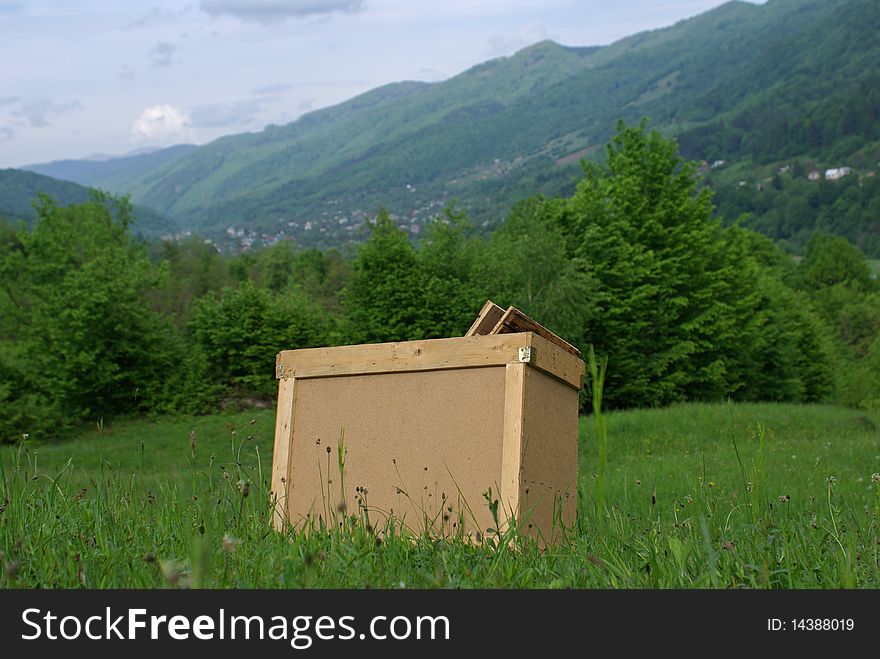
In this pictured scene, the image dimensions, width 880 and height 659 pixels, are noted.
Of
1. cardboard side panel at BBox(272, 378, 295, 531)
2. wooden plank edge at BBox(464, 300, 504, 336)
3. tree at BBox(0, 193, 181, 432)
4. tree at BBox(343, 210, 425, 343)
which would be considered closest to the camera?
cardboard side panel at BBox(272, 378, 295, 531)

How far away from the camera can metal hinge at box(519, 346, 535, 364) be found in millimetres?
5398

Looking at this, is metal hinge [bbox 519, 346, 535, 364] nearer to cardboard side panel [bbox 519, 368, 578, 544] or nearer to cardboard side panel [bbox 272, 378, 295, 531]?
cardboard side panel [bbox 519, 368, 578, 544]

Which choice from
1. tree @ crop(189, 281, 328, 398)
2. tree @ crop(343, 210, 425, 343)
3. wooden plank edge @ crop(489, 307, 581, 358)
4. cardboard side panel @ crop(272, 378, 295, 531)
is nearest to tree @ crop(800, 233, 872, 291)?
tree @ crop(189, 281, 328, 398)

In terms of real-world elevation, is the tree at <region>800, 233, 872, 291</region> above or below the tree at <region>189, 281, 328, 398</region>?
above

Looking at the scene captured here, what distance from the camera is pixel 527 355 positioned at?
17.7 feet

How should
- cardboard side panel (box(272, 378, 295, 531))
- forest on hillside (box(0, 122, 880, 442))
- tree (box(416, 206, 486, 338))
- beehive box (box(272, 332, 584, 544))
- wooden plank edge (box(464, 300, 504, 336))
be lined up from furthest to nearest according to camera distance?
tree (box(416, 206, 486, 338)) → forest on hillside (box(0, 122, 880, 442)) → wooden plank edge (box(464, 300, 504, 336)) → cardboard side panel (box(272, 378, 295, 531)) → beehive box (box(272, 332, 584, 544))

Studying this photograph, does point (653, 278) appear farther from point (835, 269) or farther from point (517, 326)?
point (835, 269)

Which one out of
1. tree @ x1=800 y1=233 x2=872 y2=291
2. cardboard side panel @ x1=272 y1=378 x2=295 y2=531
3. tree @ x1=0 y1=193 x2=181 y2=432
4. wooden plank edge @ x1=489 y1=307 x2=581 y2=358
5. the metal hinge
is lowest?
tree @ x1=0 y1=193 x2=181 y2=432

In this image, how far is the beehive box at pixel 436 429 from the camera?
539cm

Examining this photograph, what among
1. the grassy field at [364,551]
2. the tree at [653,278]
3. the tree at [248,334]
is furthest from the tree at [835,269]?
the grassy field at [364,551]

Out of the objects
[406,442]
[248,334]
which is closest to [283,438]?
[406,442]

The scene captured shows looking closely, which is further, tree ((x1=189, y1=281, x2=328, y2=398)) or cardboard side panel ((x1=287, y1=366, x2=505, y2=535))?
tree ((x1=189, y1=281, x2=328, y2=398))
